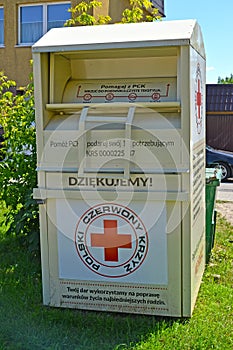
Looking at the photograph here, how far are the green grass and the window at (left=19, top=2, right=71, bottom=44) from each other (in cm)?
1154

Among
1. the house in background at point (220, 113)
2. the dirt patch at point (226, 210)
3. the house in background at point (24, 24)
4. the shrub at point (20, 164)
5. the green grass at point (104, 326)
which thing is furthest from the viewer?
the house in background at point (220, 113)

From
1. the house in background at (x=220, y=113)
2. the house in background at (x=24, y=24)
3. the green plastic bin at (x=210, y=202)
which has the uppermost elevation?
the house in background at (x=24, y=24)

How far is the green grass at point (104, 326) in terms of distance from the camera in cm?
325

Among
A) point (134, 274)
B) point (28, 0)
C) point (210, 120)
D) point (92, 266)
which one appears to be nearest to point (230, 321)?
point (134, 274)

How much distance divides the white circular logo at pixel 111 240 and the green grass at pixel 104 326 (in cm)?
38

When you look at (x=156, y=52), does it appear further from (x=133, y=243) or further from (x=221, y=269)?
→ (x=221, y=269)

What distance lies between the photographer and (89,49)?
3.35 meters

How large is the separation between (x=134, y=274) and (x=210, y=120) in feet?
50.0

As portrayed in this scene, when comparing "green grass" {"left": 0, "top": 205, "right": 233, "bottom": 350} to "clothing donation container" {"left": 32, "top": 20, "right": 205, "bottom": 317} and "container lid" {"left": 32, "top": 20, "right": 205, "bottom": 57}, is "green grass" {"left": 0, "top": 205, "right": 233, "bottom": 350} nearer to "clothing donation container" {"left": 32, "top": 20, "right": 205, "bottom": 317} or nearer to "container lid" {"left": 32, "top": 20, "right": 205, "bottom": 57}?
"clothing donation container" {"left": 32, "top": 20, "right": 205, "bottom": 317}

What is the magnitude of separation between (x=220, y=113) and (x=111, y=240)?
49.7 feet

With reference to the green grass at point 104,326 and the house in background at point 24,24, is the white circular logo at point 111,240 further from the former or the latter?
the house in background at point 24,24

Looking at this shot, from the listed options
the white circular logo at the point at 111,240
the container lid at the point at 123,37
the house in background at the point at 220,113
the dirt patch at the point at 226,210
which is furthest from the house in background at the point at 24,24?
the white circular logo at the point at 111,240

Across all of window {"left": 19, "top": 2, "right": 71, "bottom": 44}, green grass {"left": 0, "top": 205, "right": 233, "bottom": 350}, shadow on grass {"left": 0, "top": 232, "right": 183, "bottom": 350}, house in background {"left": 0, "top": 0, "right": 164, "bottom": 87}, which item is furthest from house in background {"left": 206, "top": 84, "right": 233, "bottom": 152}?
shadow on grass {"left": 0, "top": 232, "right": 183, "bottom": 350}

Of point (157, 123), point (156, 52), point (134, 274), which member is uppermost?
point (156, 52)
